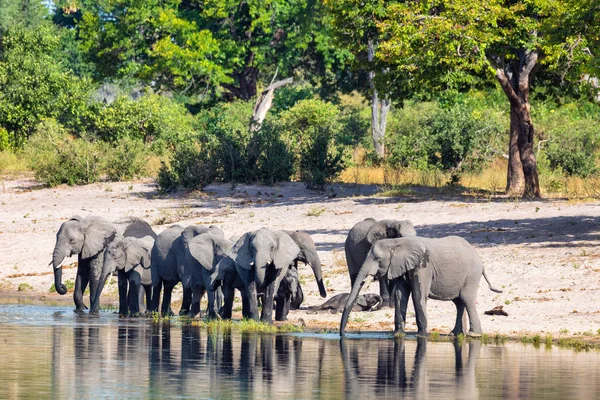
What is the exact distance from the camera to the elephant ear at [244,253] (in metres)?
18.8

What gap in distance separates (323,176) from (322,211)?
5.37 m

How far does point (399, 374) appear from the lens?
548 inches

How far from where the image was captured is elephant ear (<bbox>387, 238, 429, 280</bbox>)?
1691 cm

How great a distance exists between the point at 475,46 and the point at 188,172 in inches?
383

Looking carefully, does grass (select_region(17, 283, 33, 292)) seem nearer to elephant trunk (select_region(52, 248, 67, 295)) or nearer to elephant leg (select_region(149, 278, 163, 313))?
elephant trunk (select_region(52, 248, 67, 295))

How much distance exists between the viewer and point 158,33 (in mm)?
56219

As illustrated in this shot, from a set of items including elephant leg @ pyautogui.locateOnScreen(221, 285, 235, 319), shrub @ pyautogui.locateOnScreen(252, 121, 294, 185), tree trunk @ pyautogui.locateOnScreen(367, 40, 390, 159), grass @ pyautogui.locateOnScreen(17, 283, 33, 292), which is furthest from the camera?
tree trunk @ pyautogui.locateOnScreen(367, 40, 390, 159)

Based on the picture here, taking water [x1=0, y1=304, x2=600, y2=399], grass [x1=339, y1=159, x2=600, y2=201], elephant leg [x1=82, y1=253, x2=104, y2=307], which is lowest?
water [x1=0, y1=304, x2=600, y2=399]

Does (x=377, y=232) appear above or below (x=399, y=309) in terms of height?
above

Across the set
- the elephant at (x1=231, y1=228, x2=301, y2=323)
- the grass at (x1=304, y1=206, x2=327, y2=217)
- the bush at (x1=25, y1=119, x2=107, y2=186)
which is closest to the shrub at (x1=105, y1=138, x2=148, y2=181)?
the bush at (x1=25, y1=119, x2=107, y2=186)

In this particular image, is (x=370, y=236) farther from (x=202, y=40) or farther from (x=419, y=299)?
(x=202, y=40)

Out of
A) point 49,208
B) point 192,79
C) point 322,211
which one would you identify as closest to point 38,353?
point 322,211

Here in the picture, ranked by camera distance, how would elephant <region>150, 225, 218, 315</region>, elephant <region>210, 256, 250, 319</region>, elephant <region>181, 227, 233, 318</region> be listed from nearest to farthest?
elephant <region>210, 256, 250, 319</region>
elephant <region>181, 227, 233, 318</region>
elephant <region>150, 225, 218, 315</region>

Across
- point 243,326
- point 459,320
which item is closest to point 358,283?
point 459,320
